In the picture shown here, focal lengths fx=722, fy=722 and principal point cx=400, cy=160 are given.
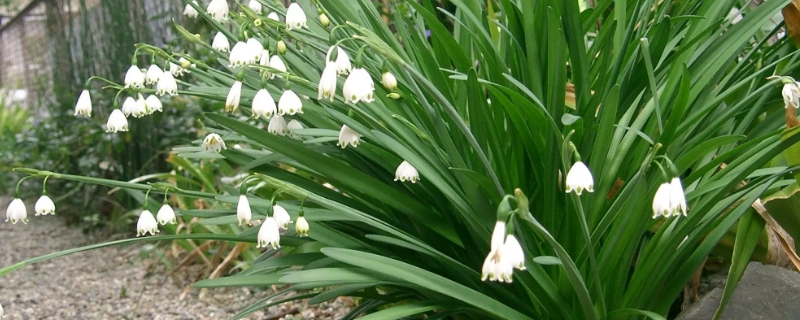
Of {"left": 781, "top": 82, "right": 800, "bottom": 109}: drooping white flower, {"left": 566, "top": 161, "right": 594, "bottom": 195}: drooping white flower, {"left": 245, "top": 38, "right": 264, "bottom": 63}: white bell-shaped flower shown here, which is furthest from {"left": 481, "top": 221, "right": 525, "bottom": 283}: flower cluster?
{"left": 245, "top": 38, "right": 264, "bottom": 63}: white bell-shaped flower

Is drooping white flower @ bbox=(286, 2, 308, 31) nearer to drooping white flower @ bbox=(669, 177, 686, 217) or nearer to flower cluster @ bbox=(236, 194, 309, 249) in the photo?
flower cluster @ bbox=(236, 194, 309, 249)

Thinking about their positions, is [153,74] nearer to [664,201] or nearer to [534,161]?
[534,161]

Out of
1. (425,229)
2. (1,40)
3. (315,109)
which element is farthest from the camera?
(1,40)

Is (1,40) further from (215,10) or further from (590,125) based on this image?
(590,125)

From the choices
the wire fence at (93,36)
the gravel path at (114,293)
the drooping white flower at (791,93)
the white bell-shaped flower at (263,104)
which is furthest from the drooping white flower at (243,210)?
the wire fence at (93,36)

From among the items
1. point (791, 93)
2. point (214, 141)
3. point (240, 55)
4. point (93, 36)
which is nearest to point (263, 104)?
point (240, 55)

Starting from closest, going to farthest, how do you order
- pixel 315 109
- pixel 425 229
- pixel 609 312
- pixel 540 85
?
1. pixel 609 312
2. pixel 540 85
3. pixel 425 229
4. pixel 315 109

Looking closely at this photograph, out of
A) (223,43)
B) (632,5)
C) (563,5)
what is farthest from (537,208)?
(223,43)
